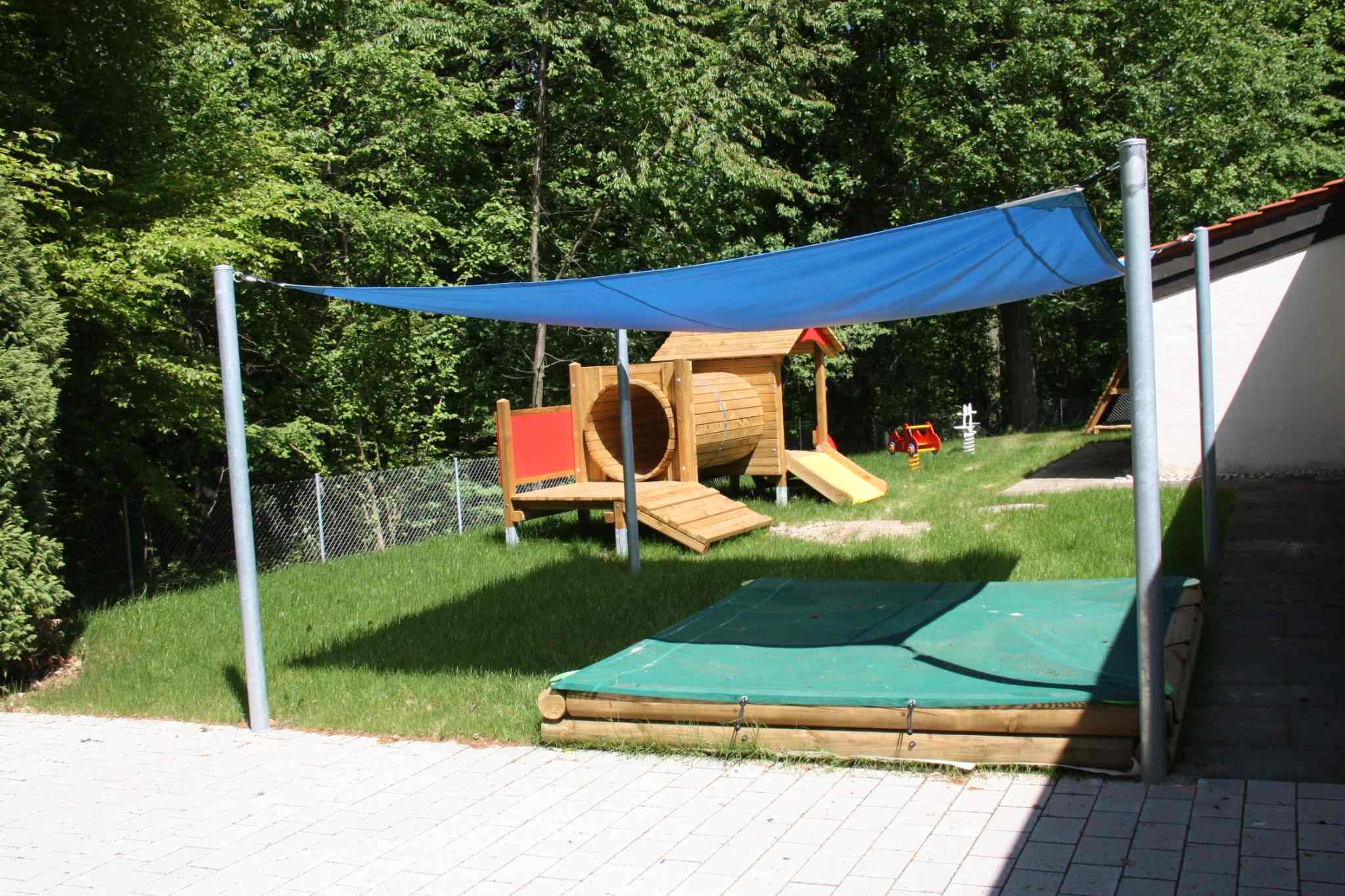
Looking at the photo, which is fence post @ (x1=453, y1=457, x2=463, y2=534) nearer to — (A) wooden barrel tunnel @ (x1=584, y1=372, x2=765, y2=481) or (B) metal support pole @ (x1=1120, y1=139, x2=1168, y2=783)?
(A) wooden barrel tunnel @ (x1=584, y1=372, x2=765, y2=481)

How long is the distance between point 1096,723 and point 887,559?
17.1ft

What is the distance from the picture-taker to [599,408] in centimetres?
1342

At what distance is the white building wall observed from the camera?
13578mm

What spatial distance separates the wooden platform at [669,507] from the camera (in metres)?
11.4

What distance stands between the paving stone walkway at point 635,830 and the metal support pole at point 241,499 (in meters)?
0.66

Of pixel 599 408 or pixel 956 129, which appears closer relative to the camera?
pixel 599 408

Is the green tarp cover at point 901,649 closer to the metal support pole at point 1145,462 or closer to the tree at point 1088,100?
the metal support pole at point 1145,462

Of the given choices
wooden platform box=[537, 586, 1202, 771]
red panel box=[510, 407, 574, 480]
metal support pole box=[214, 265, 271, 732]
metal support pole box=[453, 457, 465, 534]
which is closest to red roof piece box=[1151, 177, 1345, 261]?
red panel box=[510, 407, 574, 480]

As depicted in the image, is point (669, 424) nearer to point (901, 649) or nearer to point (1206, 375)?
point (1206, 375)

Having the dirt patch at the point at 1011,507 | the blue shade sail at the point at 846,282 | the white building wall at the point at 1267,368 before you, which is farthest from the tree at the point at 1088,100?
the blue shade sail at the point at 846,282

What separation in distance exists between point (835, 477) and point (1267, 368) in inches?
213

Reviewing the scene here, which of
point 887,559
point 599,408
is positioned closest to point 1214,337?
point 887,559

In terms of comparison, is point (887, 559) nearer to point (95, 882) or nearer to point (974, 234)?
point (974, 234)

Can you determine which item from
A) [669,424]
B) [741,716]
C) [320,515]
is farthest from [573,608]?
[320,515]
